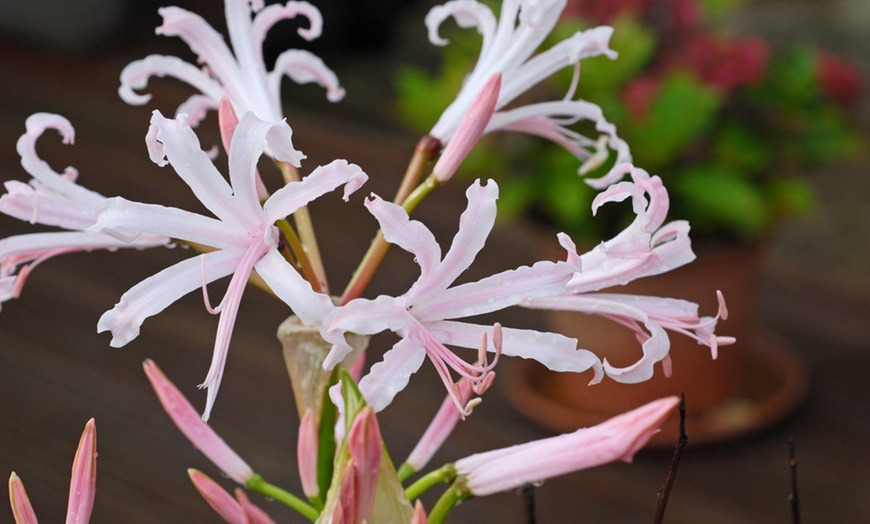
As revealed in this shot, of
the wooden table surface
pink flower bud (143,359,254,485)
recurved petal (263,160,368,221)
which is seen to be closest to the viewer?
recurved petal (263,160,368,221)

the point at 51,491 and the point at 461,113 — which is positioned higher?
the point at 461,113

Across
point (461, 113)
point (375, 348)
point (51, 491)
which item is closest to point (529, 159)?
point (375, 348)

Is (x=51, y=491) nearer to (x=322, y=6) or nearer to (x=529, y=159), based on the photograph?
(x=529, y=159)

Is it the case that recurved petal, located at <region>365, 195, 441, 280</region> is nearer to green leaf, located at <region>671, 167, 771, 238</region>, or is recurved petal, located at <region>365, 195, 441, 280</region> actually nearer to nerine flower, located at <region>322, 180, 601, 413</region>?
nerine flower, located at <region>322, 180, 601, 413</region>

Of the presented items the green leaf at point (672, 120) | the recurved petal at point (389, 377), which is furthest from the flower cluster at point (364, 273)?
the green leaf at point (672, 120)

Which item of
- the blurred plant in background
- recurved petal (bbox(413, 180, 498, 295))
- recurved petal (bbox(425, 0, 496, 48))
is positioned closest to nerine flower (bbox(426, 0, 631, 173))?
recurved petal (bbox(425, 0, 496, 48))

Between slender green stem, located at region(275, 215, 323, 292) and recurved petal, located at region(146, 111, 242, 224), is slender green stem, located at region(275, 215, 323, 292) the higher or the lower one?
the lower one

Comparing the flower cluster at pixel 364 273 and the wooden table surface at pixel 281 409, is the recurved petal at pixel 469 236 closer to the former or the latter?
the flower cluster at pixel 364 273

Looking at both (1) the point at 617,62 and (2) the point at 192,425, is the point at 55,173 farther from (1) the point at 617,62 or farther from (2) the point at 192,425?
(1) the point at 617,62
